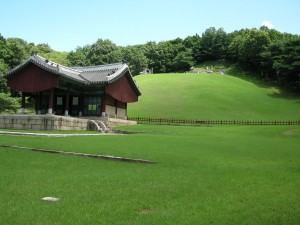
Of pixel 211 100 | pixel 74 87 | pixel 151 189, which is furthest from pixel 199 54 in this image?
pixel 151 189

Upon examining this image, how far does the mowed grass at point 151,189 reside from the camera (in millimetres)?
7488

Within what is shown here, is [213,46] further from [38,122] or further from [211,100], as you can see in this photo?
[38,122]

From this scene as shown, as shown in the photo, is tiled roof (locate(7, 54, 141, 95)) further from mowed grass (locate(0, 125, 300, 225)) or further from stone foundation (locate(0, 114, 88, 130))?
mowed grass (locate(0, 125, 300, 225))

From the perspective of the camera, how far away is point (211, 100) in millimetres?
66000

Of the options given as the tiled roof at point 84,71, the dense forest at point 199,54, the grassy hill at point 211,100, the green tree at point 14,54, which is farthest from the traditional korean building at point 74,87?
the green tree at point 14,54

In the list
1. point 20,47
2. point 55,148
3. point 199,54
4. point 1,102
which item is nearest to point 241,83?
point 199,54

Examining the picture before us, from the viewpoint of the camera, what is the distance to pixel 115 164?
14297 mm

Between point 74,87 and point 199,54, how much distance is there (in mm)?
90278

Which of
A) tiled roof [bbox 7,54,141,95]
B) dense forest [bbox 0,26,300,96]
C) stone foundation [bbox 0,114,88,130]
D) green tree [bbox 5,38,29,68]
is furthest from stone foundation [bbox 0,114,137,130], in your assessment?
green tree [bbox 5,38,29,68]

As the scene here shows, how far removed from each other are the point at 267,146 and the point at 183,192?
1405 cm

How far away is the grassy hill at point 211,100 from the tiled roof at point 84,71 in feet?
51.3

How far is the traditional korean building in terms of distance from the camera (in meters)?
33.5

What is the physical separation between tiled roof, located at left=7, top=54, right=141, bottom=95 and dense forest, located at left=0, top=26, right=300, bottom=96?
19.1 metres

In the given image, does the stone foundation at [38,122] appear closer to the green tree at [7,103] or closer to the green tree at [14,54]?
the green tree at [7,103]
